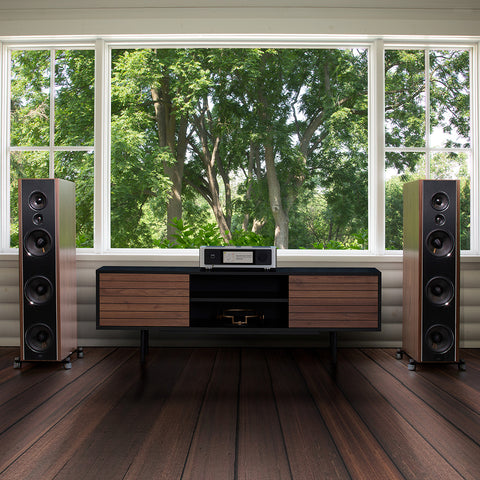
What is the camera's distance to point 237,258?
3299 mm

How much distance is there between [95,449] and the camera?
195cm

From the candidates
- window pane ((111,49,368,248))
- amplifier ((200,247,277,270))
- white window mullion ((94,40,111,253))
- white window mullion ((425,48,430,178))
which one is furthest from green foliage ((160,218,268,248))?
white window mullion ((425,48,430,178))

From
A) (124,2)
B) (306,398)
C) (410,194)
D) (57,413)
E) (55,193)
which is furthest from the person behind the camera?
(124,2)

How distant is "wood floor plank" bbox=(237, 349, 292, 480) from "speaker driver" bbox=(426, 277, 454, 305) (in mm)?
1327

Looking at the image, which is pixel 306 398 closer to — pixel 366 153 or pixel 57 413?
pixel 57 413

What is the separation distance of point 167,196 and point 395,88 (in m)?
2.30

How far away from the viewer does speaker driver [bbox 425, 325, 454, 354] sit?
3174mm

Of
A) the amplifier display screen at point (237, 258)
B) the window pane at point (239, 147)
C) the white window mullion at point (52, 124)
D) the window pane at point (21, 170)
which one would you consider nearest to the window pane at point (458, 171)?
the window pane at point (239, 147)

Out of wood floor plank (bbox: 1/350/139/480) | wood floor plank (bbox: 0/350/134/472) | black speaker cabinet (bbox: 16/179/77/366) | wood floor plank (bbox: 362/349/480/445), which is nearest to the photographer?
wood floor plank (bbox: 1/350/139/480)

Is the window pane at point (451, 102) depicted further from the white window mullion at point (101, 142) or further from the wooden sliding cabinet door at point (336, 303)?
the white window mullion at point (101, 142)

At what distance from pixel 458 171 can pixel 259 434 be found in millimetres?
3071

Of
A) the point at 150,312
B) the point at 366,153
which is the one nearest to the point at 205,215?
the point at 150,312

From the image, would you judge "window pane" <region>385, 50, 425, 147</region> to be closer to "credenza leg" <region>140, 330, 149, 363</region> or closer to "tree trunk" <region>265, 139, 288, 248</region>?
"tree trunk" <region>265, 139, 288, 248</region>

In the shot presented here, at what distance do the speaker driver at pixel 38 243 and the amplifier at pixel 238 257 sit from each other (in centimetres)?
112
